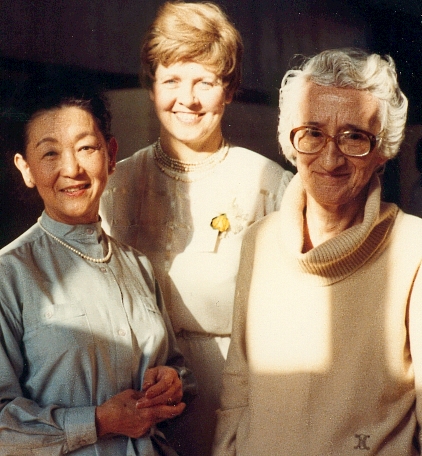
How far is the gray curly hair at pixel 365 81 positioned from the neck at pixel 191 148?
12.7 inches

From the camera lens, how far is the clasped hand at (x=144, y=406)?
63.9 inches

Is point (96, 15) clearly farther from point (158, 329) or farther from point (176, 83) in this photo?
point (158, 329)

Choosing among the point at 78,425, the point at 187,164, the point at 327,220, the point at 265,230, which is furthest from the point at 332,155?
the point at 78,425

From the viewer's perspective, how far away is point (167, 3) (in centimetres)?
196

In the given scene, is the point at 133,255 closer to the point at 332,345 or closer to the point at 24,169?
the point at 24,169

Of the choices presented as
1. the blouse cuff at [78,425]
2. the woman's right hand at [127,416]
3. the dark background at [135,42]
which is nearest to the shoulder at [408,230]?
the dark background at [135,42]

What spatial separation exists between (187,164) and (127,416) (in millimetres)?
789

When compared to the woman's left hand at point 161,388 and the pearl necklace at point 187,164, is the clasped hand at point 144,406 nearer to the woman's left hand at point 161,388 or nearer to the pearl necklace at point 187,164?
the woman's left hand at point 161,388

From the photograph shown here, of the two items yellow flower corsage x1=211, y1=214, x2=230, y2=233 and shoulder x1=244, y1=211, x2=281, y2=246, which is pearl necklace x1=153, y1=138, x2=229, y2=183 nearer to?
yellow flower corsage x1=211, y1=214, x2=230, y2=233

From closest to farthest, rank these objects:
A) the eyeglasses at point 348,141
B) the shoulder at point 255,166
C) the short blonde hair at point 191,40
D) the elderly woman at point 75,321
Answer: the elderly woman at point 75,321, the eyeglasses at point 348,141, the short blonde hair at point 191,40, the shoulder at point 255,166

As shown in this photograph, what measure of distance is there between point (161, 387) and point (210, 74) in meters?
0.90

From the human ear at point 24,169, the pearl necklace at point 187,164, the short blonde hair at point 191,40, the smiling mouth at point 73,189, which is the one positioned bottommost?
Result: the smiling mouth at point 73,189

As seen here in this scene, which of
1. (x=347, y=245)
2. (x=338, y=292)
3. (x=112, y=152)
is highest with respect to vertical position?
(x=112, y=152)

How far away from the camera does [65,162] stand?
1697 mm
